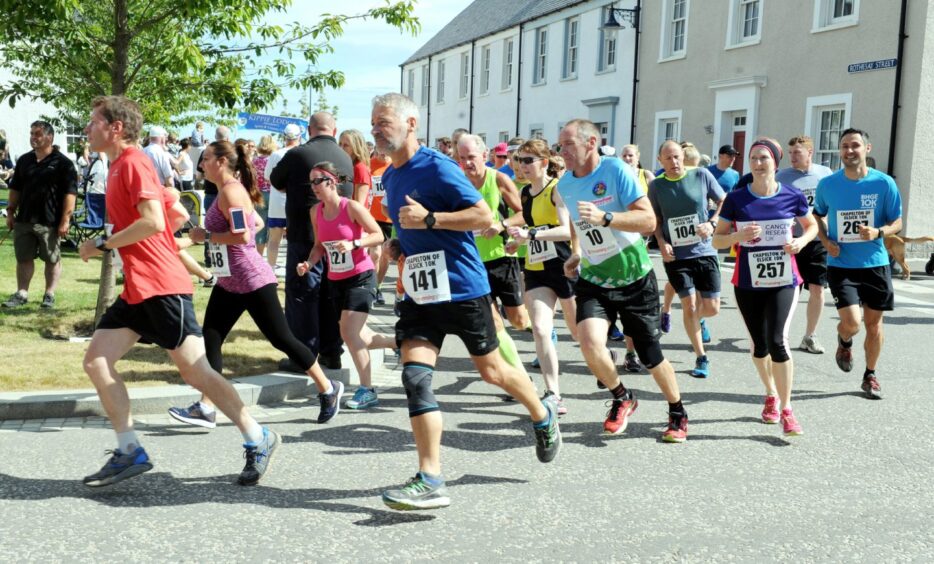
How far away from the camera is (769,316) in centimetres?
600

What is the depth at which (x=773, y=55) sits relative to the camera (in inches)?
834

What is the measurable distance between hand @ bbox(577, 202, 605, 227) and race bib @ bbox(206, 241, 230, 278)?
7.25ft

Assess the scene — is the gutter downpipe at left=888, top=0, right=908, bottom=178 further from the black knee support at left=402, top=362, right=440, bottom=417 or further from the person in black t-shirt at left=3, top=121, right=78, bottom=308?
the black knee support at left=402, top=362, right=440, bottom=417

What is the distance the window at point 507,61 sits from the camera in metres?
36.4

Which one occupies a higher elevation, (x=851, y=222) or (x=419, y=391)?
(x=851, y=222)

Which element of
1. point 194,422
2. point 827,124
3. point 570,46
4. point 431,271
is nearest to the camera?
point 431,271

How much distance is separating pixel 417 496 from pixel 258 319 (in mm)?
2100

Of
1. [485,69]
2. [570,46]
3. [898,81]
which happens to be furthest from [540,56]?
[898,81]

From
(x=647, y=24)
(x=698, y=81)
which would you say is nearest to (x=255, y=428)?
(x=698, y=81)

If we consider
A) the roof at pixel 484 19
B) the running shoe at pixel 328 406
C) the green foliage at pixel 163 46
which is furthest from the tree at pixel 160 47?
the roof at pixel 484 19

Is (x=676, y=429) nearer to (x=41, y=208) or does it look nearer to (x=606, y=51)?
(x=41, y=208)

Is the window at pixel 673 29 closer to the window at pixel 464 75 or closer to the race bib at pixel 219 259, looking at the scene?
the window at pixel 464 75

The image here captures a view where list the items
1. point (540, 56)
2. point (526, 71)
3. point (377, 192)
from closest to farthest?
point (377, 192)
point (540, 56)
point (526, 71)

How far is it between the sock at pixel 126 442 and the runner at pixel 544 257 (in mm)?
2632
